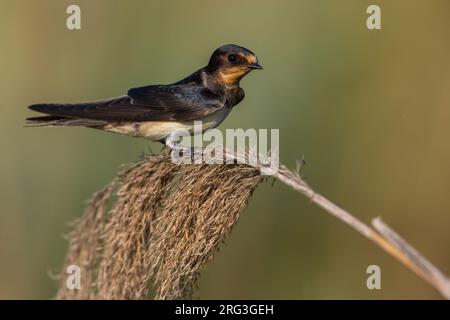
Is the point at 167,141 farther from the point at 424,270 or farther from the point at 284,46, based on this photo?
the point at 424,270

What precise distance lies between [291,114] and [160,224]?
1.92 m

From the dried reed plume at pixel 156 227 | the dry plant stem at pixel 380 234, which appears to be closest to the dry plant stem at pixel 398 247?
the dry plant stem at pixel 380 234

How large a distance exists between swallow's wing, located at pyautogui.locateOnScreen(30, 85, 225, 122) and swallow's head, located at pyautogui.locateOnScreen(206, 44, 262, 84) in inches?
4.6

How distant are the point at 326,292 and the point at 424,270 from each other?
2644 mm

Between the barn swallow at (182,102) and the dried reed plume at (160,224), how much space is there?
75 cm

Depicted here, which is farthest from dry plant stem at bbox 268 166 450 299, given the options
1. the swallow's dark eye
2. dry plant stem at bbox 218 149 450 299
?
the swallow's dark eye

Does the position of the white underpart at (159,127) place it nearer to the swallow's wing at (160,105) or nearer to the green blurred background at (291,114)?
the swallow's wing at (160,105)

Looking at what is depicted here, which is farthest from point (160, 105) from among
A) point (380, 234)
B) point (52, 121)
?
point (380, 234)

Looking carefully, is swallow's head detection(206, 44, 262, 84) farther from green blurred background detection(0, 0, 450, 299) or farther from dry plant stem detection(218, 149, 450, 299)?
dry plant stem detection(218, 149, 450, 299)

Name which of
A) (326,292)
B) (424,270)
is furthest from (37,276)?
(424,270)

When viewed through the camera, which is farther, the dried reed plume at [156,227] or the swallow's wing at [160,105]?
the swallow's wing at [160,105]

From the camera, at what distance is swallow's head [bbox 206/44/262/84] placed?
12.0 ft

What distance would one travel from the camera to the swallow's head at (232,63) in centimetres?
366

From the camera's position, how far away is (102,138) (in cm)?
422
